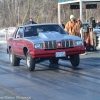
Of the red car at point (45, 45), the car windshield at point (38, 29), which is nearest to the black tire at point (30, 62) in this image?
the red car at point (45, 45)

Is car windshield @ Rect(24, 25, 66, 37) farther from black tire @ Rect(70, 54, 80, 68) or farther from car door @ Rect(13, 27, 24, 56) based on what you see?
black tire @ Rect(70, 54, 80, 68)

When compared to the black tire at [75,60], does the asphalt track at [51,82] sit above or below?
below

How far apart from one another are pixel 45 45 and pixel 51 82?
2.45m

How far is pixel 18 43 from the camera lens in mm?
15094

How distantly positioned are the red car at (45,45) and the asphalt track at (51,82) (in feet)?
1.53

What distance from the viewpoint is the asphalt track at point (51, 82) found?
938cm

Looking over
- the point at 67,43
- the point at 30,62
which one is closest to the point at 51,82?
the point at 30,62

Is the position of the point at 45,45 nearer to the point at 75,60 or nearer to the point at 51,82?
the point at 75,60

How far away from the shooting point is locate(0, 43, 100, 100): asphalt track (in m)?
9.38

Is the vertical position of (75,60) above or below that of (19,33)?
below

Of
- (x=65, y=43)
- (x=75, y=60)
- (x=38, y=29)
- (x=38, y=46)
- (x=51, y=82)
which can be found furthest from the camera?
(x=38, y=29)

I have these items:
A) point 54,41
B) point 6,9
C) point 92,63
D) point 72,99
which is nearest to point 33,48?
point 54,41

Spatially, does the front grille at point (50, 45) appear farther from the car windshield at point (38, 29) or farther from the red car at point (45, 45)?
the car windshield at point (38, 29)

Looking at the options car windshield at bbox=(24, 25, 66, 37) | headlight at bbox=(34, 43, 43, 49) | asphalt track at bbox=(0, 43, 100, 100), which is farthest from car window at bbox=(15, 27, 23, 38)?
headlight at bbox=(34, 43, 43, 49)
